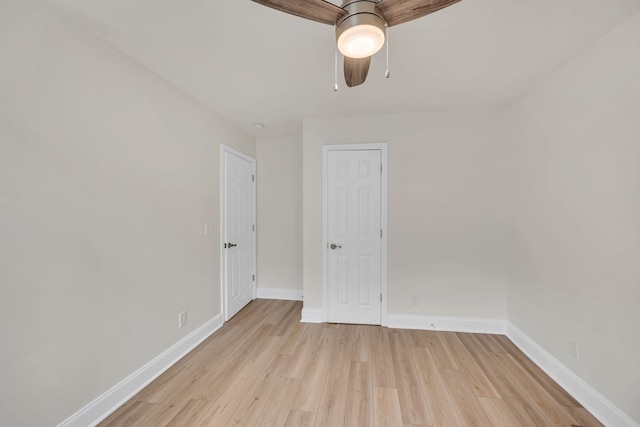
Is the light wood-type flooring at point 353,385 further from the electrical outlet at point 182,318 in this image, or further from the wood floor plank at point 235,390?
the electrical outlet at point 182,318

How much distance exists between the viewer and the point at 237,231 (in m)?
3.35

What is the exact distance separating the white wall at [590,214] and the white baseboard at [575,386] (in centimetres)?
5

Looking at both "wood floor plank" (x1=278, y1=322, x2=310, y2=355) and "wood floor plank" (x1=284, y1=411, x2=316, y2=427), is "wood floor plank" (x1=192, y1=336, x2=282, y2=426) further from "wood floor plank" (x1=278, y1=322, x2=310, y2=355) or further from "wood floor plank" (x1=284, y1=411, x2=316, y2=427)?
"wood floor plank" (x1=284, y1=411, x2=316, y2=427)

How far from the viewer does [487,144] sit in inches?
109

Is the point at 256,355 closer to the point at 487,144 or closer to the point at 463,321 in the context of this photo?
the point at 463,321

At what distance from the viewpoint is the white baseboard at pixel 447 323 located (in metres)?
2.77

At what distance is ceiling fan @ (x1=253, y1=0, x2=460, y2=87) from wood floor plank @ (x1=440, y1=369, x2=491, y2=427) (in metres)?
2.25

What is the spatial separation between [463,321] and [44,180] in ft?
11.9

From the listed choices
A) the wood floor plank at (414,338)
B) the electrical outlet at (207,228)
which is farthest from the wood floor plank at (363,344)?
the electrical outlet at (207,228)

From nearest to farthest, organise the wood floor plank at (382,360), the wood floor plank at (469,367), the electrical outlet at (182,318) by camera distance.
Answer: the wood floor plank at (469,367)
the wood floor plank at (382,360)
the electrical outlet at (182,318)

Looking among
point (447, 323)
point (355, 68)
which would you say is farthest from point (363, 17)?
point (447, 323)

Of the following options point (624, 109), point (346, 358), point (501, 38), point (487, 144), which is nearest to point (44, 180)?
point (346, 358)

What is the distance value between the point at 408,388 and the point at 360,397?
389 mm

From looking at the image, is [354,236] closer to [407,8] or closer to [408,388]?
[408,388]
